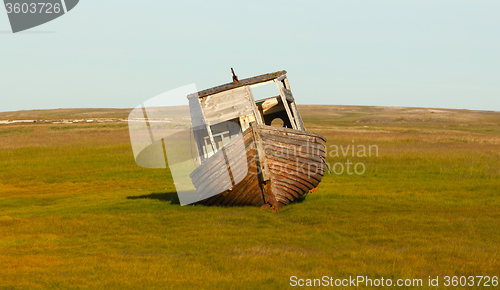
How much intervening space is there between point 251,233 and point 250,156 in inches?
106

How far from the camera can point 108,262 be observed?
29.8 feet

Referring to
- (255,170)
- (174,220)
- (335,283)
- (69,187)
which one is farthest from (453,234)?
(69,187)

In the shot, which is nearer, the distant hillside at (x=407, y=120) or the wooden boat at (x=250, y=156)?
the wooden boat at (x=250, y=156)

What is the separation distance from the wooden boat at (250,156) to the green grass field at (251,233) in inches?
22.1

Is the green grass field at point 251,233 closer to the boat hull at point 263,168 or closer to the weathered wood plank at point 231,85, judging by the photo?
the boat hull at point 263,168

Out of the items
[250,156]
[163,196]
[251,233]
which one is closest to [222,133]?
[250,156]

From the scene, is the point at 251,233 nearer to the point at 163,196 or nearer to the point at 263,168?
the point at 263,168

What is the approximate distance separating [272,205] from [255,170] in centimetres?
126

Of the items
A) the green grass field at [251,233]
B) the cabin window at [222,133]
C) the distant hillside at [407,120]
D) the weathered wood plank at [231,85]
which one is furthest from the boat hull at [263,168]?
the distant hillside at [407,120]

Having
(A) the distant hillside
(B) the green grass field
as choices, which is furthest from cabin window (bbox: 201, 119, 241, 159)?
(A) the distant hillside

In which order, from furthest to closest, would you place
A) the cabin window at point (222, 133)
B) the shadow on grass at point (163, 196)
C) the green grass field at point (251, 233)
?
the shadow on grass at point (163, 196) → the cabin window at point (222, 133) → the green grass field at point (251, 233)

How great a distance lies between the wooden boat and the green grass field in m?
0.56

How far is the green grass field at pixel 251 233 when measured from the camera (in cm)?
828

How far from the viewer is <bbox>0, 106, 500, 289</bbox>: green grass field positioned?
8281mm
